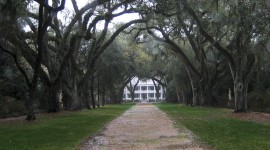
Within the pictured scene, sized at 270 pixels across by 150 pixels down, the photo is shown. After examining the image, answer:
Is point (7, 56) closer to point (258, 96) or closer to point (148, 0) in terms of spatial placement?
point (148, 0)

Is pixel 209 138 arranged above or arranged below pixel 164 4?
below

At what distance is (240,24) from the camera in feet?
68.9

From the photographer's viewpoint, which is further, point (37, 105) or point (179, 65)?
point (179, 65)

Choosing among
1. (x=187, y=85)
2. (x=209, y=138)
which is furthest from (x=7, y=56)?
(x=187, y=85)

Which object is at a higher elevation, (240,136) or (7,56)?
(7,56)

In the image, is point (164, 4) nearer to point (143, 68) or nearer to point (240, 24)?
point (240, 24)

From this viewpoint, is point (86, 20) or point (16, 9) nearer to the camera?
point (16, 9)

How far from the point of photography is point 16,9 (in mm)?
19031

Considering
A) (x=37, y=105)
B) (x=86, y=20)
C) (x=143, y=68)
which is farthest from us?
(x=143, y=68)

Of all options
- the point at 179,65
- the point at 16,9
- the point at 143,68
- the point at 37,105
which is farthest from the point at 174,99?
the point at 16,9

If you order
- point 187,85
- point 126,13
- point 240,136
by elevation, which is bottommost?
point 240,136

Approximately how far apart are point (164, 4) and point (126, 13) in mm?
9315

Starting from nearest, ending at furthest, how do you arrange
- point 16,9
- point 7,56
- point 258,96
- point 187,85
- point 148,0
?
point 16,9
point 148,0
point 7,56
point 258,96
point 187,85

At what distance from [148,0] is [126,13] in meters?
7.54
